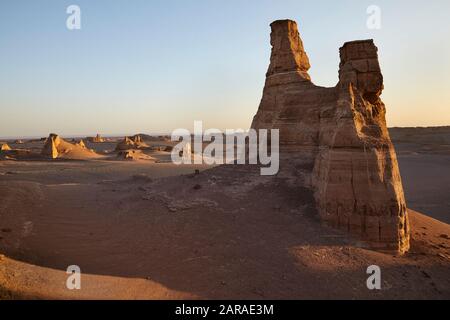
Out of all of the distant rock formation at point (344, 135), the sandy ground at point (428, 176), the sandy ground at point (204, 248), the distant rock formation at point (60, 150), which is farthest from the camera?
the distant rock formation at point (60, 150)

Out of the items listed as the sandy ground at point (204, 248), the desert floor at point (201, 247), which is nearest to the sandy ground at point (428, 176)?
the sandy ground at point (204, 248)

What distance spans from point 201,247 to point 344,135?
233 inches

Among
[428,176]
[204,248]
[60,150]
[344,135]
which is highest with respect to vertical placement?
[344,135]

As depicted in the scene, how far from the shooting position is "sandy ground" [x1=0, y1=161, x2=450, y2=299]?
7.59 metres

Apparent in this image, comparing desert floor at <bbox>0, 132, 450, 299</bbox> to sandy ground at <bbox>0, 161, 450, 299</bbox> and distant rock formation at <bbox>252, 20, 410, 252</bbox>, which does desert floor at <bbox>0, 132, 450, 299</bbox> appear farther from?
distant rock formation at <bbox>252, 20, 410, 252</bbox>

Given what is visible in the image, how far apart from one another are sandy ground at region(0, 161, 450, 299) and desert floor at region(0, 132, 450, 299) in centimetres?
3

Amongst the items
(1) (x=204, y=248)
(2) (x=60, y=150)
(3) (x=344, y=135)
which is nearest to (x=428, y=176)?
(3) (x=344, y=135)

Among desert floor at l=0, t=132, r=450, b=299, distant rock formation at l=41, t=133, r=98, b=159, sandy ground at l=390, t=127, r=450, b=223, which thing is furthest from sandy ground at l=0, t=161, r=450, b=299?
distant rock formation at l=41, t=133, r=98, b=159

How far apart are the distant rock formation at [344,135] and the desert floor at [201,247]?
2.75ft

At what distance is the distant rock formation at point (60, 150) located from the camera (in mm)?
34312

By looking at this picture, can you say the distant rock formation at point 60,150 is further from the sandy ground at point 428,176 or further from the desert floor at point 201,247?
the sandy ground at point 428,176

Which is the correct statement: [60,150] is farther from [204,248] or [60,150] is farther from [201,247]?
[204,248]

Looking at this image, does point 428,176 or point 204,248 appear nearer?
point 204,248

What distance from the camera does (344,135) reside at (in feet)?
34.2
